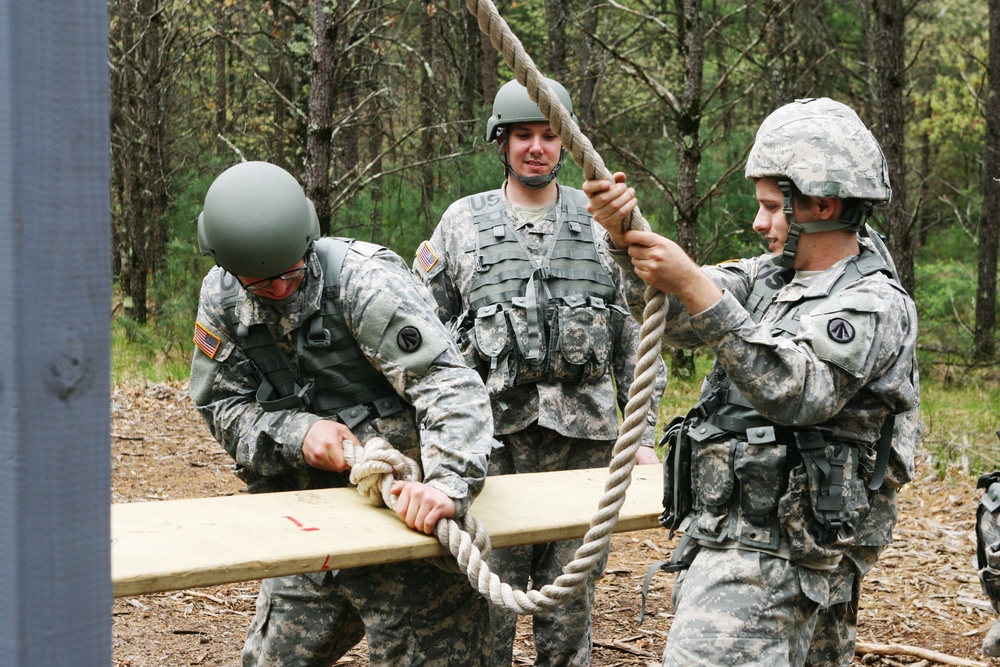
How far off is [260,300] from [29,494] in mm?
2225

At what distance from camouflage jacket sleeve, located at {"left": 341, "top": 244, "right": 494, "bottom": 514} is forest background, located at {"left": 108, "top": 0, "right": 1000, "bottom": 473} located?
4.88m

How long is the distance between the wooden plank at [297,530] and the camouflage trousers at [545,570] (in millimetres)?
602

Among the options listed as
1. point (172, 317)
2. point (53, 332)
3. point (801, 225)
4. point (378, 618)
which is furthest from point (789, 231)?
point (172, 317)

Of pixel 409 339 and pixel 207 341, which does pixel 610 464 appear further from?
pixel 207 341

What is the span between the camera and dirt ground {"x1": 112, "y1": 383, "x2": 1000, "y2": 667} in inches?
193

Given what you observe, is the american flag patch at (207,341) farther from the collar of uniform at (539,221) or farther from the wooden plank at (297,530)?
the collar of uniform at (539,221)

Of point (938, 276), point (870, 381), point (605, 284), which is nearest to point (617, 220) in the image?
point (870, 381)

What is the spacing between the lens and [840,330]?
2.82 metres

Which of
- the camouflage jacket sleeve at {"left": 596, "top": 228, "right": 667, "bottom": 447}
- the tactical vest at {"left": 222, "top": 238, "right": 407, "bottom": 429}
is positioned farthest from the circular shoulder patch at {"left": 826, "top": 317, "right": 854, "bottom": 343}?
the camouflage jacket sleeve at {"left": 596, "top": 228, "right": 667, "bottom": 447}

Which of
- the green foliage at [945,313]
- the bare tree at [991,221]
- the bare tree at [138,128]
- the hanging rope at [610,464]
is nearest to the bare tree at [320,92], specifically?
the bare tree at [138,128]

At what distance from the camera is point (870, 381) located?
115 inches

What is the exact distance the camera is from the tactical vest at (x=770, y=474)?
292 cm

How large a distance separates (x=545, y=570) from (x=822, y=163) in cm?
209

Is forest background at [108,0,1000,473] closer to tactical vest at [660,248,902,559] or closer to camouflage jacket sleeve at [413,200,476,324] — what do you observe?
camouflage jacket sleeve at [413,200,476,324]
